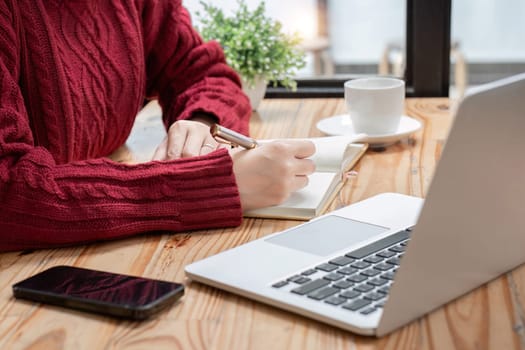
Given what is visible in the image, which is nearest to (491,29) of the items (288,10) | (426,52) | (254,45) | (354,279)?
(288,10)

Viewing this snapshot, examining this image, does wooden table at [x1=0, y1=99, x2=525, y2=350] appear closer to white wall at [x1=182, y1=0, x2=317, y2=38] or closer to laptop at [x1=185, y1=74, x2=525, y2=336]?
laptop at [x1=185, y1=74, x2=525, y2=336]

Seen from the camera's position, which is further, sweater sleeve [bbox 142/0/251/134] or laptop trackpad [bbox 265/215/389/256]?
sweater sleeve [bbox 142/0/251/134]

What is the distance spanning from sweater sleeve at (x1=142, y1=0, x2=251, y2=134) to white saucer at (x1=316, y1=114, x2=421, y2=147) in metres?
0.15

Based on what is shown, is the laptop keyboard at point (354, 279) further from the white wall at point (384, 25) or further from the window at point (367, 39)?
the white wall at point (384, 25)

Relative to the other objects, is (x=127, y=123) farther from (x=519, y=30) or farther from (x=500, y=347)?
(x=519, y=30)

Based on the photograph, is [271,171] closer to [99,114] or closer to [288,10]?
[99,114]

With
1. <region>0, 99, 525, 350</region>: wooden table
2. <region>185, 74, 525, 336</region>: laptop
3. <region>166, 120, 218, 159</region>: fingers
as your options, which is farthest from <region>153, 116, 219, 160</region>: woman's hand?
<region>185, 74, 525, 336</region>: laptop

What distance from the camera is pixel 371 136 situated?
1344 mm

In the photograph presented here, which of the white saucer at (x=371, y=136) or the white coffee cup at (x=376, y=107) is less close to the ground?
the white coffee cup at (x=376, y=107)

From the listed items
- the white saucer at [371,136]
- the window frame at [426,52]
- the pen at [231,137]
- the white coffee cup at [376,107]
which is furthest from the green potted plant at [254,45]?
the pen at [231,137]

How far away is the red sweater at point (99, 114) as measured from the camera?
99 centimetres

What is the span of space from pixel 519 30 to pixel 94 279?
124 inches

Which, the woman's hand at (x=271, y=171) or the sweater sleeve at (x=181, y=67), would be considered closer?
the woman's hand at (x=271, y=171)

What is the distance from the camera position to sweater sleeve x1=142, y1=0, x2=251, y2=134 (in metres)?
1.47
